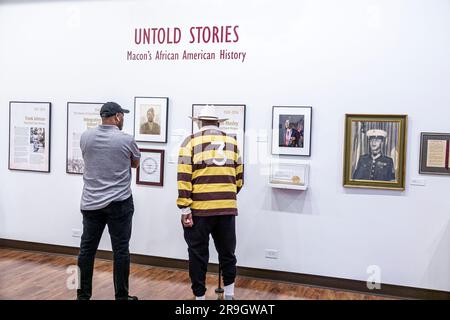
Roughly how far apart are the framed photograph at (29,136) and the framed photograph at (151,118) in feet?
3.63

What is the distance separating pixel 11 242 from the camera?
5.48m

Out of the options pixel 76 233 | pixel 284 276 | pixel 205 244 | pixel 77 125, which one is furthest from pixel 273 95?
pixel 76 233

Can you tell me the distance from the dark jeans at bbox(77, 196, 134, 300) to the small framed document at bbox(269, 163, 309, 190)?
4.87 ft

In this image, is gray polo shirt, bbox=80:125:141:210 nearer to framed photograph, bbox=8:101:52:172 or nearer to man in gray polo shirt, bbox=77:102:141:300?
man in gray polo shirt, bbox=77:102:141:300

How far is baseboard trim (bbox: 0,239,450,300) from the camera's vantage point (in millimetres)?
4160

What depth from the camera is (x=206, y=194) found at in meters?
3.65

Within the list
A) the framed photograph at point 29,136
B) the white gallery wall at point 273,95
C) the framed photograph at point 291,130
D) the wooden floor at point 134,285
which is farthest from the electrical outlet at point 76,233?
the framed photograph at point 291,130

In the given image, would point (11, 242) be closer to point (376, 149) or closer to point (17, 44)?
point (17, 44)

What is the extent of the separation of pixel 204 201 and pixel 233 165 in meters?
0.39

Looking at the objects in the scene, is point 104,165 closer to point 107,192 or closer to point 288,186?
point 107,192

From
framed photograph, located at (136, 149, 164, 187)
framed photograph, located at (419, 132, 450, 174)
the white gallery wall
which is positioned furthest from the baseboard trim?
framed photograph, located at (419, 132, 450, 174)

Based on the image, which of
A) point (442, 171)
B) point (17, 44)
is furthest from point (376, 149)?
point (17, 44)

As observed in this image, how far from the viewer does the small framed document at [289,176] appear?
4414 mm

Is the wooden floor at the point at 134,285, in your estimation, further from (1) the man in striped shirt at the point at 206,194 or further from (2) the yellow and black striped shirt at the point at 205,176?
(2) the yellow and black striped shirt at the point at 205,176
